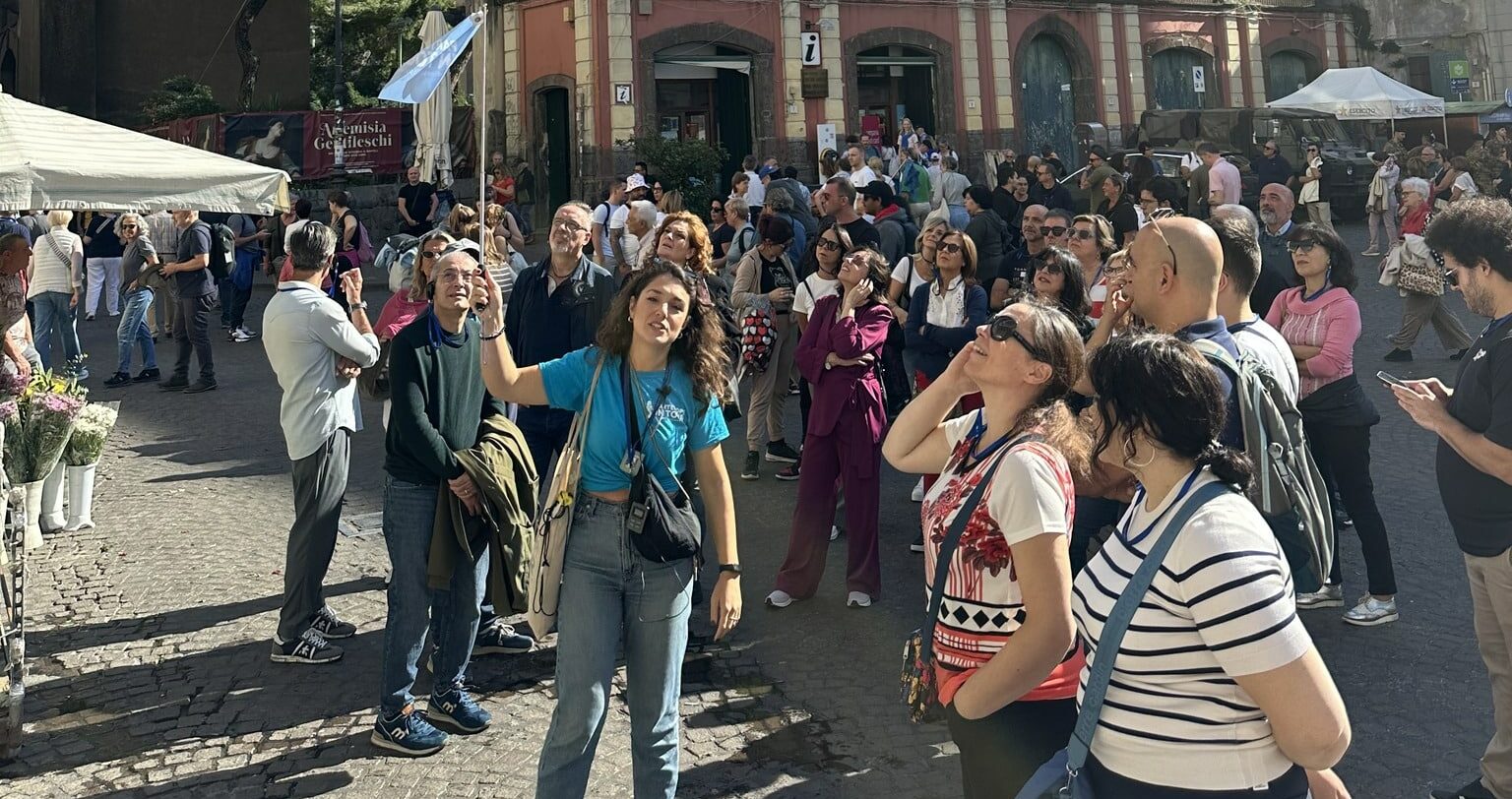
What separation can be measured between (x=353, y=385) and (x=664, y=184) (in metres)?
18.5

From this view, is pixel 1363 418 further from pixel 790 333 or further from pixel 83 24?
pixel 83 24

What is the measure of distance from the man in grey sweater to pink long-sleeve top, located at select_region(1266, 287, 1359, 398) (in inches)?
166

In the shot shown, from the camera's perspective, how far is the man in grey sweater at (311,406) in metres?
5.74

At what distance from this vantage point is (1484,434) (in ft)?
13.2

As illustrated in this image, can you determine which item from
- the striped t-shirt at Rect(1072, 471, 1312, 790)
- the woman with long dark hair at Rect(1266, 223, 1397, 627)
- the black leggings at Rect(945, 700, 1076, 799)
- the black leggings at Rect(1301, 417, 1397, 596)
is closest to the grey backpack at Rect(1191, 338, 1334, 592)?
the black leggings at Rect(945, 700, 1076, 799)

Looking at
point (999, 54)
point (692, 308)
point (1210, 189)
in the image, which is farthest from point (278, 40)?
point (692, 308)

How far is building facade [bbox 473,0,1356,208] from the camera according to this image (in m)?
25.8

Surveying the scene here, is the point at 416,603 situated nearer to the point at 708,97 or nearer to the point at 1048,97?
the point at 708,97

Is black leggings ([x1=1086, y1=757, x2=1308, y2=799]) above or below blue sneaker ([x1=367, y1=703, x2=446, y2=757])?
above

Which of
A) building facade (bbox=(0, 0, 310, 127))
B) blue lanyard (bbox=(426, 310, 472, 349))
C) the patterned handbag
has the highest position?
building facade (bbox=(0, 0, 310, 127))

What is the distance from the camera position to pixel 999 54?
29797mm

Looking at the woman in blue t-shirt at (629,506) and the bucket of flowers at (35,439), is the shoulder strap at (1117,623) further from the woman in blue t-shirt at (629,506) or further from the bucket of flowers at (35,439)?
the bucket of flowers at (35,439)

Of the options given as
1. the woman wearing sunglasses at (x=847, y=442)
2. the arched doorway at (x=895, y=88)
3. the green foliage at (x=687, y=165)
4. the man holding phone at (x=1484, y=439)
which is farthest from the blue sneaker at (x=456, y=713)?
the arched doorway at (x=895, y=88)

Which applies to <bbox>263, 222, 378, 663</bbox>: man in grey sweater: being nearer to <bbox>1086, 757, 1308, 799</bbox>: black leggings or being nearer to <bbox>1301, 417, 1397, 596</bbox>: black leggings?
<bbox>1086, 757, 1308, 799</bbox>: black leggings
